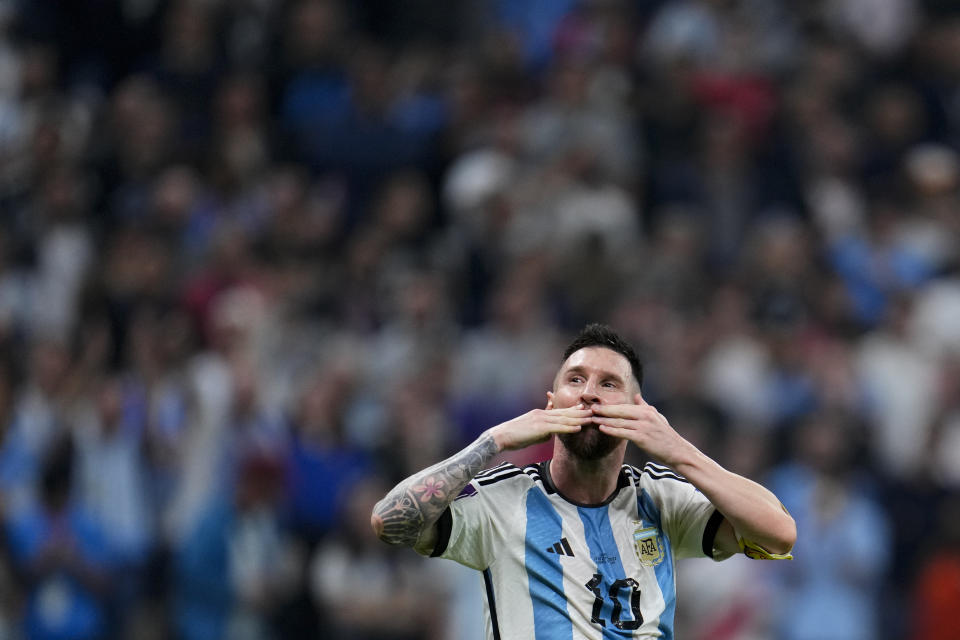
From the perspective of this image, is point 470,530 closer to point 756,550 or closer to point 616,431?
point 616,431

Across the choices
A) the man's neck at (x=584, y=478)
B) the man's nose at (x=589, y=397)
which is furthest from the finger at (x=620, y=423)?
the man's neck at (x=584, y=478)

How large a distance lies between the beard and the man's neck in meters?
0.11

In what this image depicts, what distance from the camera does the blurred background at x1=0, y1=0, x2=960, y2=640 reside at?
9.94 m

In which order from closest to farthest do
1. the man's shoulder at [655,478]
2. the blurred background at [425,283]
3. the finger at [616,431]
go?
1. the finger at [616,431]
2. the man's shoulder at [655,478]
3. the blurred background at [425,283]

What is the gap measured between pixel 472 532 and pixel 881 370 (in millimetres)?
6998

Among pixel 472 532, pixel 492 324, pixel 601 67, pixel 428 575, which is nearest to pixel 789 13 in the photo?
pixel 601 67

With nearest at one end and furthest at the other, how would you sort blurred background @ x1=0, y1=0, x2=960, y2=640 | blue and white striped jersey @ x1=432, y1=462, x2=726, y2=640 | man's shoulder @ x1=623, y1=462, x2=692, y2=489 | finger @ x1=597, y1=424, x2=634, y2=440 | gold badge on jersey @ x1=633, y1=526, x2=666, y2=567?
1. finger @ x1=597, y1=424, x2=634, y2=440
2. blue and white striped jersey @ x1=432, y1=462, x2=726, y2=640
3. gold badge on jersey @ x1=633, y1=526, x2=666, y2=567
4. man's shoulder @ x1=623, y1=462, x2=692, y2=489
5. blurred background @ x1=0, y1=0, x2=960, y2=640

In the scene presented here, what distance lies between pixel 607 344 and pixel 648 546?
0.74 m

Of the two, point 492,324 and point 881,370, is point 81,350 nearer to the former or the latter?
point 492,324

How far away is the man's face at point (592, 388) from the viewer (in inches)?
201

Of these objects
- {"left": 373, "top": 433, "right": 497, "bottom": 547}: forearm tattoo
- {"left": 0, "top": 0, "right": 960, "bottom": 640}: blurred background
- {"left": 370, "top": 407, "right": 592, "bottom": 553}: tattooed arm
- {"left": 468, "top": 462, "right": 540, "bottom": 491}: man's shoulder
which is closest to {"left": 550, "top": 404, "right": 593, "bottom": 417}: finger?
{"left": 370, "top": 407, "right": 592, "bottom": 553}: tattooed arm

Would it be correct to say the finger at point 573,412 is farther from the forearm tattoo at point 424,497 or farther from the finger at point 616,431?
the forearm tattoo at point 424,497

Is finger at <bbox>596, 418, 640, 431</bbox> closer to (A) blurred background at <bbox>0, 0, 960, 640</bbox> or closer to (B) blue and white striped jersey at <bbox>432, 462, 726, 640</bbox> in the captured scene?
(B) blue and white striped jersey at <bbox>432, 462, 726, 640</bbox>

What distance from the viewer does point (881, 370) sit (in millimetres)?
11422
